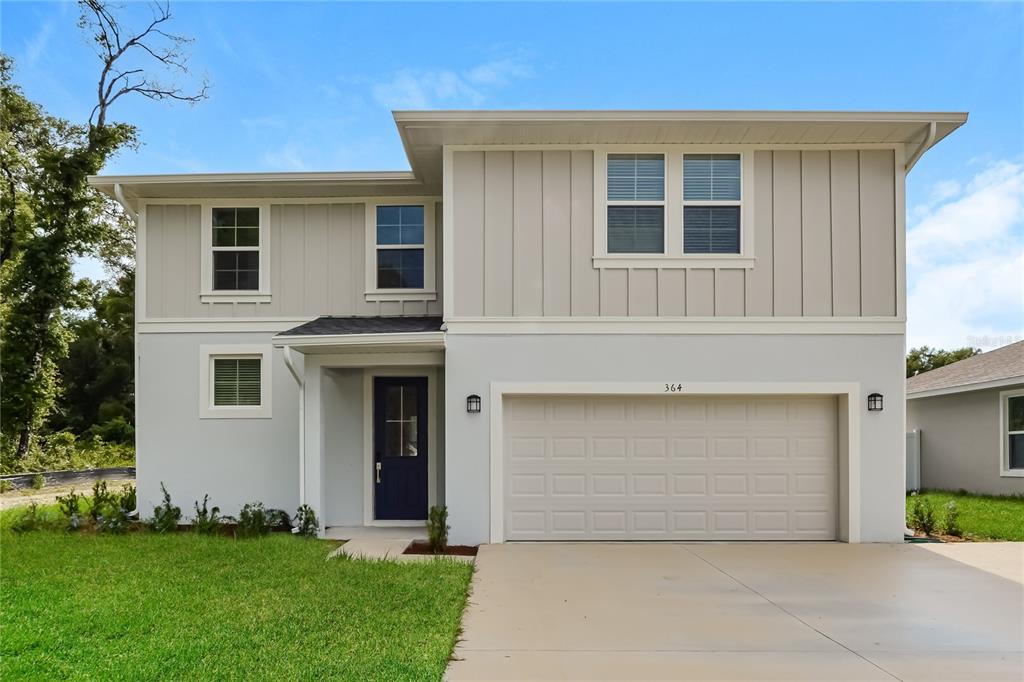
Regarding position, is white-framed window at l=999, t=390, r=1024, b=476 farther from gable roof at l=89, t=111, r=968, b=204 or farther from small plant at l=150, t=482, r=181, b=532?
small plant at l=150, t=482, r=181, b=532

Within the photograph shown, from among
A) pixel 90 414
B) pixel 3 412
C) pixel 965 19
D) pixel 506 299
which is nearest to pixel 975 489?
pixel 965 19

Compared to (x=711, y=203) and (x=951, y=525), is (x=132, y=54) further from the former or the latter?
(x=951, y=525)

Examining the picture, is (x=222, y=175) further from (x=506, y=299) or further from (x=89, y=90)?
(x=89, y=90)

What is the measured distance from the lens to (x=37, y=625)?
5367 millimetres

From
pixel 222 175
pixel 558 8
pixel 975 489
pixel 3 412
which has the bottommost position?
pixel 975 489

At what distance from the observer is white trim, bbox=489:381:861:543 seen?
8.77 m

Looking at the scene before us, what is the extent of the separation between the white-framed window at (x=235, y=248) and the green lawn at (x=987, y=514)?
10.5m

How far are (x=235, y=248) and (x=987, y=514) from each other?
12.0m

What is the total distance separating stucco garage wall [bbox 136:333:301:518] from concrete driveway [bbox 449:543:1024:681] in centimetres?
372

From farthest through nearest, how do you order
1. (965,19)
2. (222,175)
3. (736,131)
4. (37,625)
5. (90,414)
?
(90,414)
(965,19)
(222,175)
(736,131)
(37,625)

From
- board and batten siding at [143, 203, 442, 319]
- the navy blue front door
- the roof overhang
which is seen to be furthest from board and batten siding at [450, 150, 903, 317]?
the navy blue front door

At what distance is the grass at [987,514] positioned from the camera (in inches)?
373

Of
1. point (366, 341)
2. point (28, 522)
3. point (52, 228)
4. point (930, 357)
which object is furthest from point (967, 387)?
→ point (930, 357)

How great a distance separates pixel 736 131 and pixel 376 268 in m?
5.23
